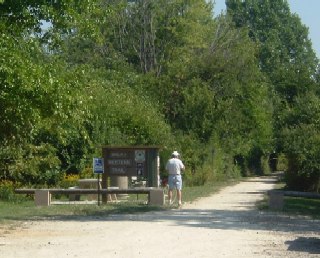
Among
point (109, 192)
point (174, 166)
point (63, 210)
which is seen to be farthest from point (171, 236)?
point (174, 166)

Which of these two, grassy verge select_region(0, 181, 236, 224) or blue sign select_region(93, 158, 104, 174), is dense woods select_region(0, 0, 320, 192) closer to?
blue sign select_region(93, 158, 104, 174)

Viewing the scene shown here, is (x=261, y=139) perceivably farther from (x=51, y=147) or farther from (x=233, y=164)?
(x=51, y=147)

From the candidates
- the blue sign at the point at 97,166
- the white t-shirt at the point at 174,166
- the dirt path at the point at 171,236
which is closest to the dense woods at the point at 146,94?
Result: the blue sign at the point at 97,166

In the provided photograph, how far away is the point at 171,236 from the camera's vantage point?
19938 millimetres

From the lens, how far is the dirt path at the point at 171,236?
56.7 ft

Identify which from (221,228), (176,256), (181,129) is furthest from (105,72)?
(176,256)

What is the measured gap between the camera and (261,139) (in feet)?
225

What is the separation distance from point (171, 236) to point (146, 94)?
36.8m

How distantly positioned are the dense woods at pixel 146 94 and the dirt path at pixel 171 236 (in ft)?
9.37

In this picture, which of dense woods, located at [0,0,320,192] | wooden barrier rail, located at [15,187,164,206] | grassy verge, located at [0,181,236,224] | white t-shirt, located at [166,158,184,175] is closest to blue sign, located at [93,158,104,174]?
wooden barrier rail, located at [15,187,164,206]

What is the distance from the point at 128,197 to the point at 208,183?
15.5 meters

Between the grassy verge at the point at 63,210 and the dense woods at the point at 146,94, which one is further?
the grassy verge at the point at 63,210

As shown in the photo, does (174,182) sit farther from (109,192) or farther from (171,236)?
(171,236)

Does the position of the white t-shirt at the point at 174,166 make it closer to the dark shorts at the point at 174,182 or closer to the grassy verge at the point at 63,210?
the dark shorts at the point at 174,182
